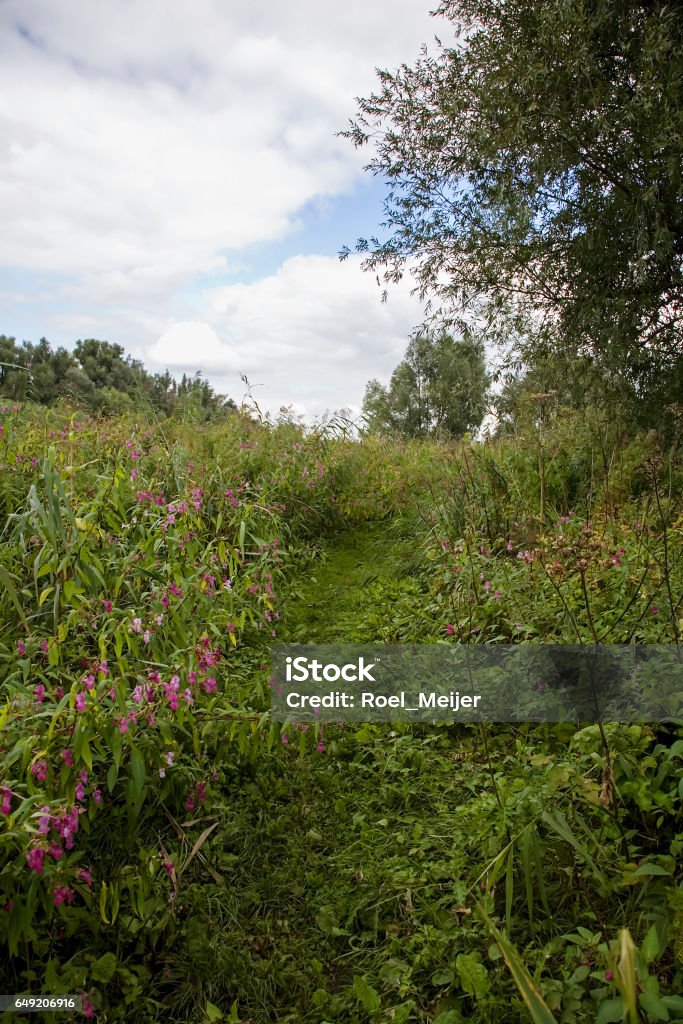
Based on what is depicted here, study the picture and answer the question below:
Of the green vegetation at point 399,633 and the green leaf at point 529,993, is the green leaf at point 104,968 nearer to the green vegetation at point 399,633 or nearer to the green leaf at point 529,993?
the green vegetation at point 399,633

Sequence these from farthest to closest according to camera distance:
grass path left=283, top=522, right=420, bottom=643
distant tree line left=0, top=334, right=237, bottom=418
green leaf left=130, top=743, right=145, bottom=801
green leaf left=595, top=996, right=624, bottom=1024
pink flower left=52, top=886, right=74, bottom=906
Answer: distant tree line left=0, top=334, right=237, bottom=418 → grass path left=283, top=522, right=420, bottom=643 → green leaf left=130, top=743, right=145, bottom=801 → pink flower left=52, top=886, right=74, bottom=906 → green leaf left=595, top=996, right=624, bottom=1024

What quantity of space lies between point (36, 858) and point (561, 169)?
6387 mm


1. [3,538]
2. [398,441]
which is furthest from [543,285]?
[3,538]

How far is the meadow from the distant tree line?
1.53 metres

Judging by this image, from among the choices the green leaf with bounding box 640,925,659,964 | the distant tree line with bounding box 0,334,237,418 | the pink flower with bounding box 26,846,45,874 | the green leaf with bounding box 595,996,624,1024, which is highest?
the distant tree line with bounding box 0,334,237,418

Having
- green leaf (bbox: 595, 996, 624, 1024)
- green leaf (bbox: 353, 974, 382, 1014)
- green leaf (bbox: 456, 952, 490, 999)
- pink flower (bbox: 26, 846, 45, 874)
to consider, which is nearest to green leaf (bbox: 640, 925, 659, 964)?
green leaf (bbox: 595, 996, 624, 1024)

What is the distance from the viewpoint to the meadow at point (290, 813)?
74.8 inches

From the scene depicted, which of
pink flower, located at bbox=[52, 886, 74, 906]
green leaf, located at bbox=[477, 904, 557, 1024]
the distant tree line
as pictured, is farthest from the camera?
the distant tree line

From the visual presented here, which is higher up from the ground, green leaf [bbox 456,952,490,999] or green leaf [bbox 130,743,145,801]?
green leaf [bbox 130,743,145,801]

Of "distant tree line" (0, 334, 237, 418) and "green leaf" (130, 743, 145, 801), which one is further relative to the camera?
"distant tree line" (0, 334, 237, 418)

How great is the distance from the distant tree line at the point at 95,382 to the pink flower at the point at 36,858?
235cm

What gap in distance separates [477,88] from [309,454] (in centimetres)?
357

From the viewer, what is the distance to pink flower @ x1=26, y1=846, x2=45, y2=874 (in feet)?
5.75

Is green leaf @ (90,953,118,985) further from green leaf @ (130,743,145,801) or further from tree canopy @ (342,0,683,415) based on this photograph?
tree canopy @ (342,0,683,415)
